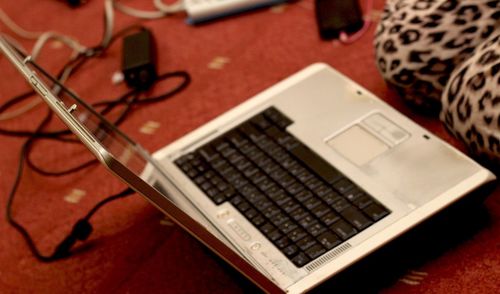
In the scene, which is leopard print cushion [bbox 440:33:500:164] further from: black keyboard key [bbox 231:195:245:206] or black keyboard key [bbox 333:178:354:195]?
black keyboard key [bbox 231:195:245:206]

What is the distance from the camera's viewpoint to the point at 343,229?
22.1 inches

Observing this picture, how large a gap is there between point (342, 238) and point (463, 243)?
0.43 feet

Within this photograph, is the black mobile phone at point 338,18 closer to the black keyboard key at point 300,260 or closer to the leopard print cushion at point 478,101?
the leopard print cushion at point 478,101

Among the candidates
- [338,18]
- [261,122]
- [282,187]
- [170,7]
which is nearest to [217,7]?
[170,7]

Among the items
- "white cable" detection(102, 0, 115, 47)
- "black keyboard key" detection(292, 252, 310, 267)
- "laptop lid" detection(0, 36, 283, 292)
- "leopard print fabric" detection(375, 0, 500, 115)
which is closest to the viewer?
"laptop lid" detection(0, 36, 283, 292)

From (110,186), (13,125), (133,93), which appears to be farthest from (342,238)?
(13,125)

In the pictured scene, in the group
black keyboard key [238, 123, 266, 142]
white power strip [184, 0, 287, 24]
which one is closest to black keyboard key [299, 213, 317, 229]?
black keyboard key [238, 123, 266, 142]

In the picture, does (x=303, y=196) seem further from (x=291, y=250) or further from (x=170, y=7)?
(x=170, y=7)

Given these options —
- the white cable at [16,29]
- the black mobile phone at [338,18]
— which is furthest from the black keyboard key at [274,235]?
the white cable at [16,29]

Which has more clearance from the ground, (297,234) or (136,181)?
(136,181)

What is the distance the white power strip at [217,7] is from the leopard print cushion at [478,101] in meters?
0.40

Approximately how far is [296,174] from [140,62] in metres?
0.36

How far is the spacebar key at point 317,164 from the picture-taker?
615 mm

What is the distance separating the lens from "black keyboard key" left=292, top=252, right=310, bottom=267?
546 mm
